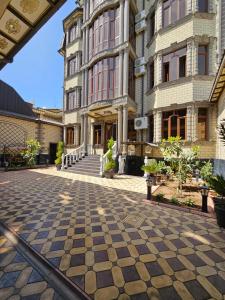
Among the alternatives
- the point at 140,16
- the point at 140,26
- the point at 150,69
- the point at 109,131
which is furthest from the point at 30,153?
the point at 140,16

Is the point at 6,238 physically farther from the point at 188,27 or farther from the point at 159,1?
the point at 159,1

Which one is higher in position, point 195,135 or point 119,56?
point 119,56

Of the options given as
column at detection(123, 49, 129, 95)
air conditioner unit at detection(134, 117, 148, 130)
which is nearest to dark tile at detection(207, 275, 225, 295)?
air conditioner unit at detection(134, 117, 148, 130)

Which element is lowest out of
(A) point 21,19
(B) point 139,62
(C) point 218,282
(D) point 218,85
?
(C) point 218,282

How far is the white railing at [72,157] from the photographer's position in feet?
47.2

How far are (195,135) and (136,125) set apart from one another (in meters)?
4.36

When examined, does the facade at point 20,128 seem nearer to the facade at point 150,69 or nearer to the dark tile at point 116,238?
the facade at point 150,69

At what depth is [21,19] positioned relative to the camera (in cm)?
393

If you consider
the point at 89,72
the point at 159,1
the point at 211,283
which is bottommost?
the point at 211,283

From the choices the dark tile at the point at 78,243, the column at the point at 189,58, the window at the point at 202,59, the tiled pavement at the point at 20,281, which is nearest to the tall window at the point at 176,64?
the column at the point at 189,58

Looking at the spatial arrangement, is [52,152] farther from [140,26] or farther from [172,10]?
[172,10]

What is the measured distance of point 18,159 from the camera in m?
15.7

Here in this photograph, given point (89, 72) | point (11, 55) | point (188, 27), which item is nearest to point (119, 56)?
point (89, 72)

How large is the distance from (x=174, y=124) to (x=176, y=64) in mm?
3744
